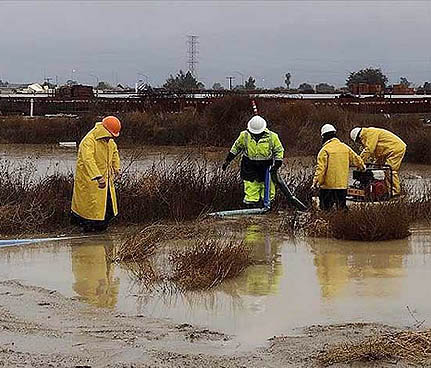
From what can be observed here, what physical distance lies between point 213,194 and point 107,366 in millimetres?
7481

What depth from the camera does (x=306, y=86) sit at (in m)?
101

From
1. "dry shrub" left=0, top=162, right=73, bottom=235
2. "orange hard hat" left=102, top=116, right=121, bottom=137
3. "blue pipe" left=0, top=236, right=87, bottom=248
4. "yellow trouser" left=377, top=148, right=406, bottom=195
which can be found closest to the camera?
"blue pipe" left=0, top=236, right=87, bottom=248

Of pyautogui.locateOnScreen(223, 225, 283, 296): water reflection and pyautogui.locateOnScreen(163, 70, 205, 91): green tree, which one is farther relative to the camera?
pyautogui.locateOnScreen(163, 70, 205, 91): green tree

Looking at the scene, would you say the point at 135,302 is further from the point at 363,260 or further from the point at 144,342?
the point at 363,260

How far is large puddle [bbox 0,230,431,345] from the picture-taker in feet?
24.8

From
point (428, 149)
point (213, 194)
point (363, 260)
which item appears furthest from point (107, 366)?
point (428, 149)

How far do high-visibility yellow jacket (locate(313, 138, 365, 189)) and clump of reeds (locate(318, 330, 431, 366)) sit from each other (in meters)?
6.10

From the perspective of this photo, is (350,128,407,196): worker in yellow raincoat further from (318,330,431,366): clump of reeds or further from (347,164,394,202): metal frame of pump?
(318,330,431,366): clump of reeds

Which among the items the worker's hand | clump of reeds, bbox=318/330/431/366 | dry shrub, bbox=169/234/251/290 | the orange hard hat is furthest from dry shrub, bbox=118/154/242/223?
clump of reeds, bbox=318/330/431/366

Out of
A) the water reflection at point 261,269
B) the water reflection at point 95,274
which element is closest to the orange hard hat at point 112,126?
the water reflection at point 95,274

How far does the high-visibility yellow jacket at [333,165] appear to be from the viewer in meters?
12.5

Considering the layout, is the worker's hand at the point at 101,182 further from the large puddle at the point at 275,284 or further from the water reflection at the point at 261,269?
the water reflection at the point at 261,269

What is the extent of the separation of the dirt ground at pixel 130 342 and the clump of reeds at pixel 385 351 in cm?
8

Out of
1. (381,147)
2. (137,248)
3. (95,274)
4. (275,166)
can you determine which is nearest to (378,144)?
(381,147)
